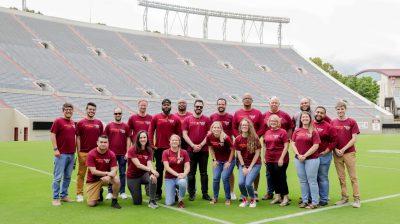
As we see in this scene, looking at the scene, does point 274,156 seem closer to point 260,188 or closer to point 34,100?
point 260,188

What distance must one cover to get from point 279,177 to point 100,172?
3.35 metres

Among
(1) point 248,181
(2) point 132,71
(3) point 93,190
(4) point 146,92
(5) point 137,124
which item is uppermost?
(2) point 132,71

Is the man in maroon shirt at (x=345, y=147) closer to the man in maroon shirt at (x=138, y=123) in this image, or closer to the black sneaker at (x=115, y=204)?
the man in maroon shirt at (x=138, y=123)

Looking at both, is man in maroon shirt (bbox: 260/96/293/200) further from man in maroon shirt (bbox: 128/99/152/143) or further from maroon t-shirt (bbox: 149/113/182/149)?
man in maroon shirt (bbox: 128/99/152/143)

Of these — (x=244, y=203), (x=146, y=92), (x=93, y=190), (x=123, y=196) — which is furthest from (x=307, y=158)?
(x=146, y=92)

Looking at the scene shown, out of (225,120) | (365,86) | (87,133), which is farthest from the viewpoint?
(365,86)

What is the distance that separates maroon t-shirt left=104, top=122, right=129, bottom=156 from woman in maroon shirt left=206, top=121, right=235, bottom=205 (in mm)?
1735

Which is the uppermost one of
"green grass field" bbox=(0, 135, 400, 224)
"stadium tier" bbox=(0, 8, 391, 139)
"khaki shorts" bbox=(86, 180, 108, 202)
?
"stadium tier" bbox=(0, 8, 391, 139)

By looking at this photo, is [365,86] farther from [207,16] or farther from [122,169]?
[122,169]

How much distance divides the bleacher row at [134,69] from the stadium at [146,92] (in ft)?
0.45

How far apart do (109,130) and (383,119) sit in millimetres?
48510

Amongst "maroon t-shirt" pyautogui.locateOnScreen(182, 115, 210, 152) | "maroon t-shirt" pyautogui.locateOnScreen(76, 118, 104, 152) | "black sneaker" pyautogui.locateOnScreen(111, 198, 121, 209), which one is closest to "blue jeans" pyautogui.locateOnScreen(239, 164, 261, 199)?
"maroon t-shirt" pyautogui.locateOnScreen(182, 115, 210, 152)

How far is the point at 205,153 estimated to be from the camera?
27.8 ft

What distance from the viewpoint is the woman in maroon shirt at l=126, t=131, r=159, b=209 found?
7781mm
